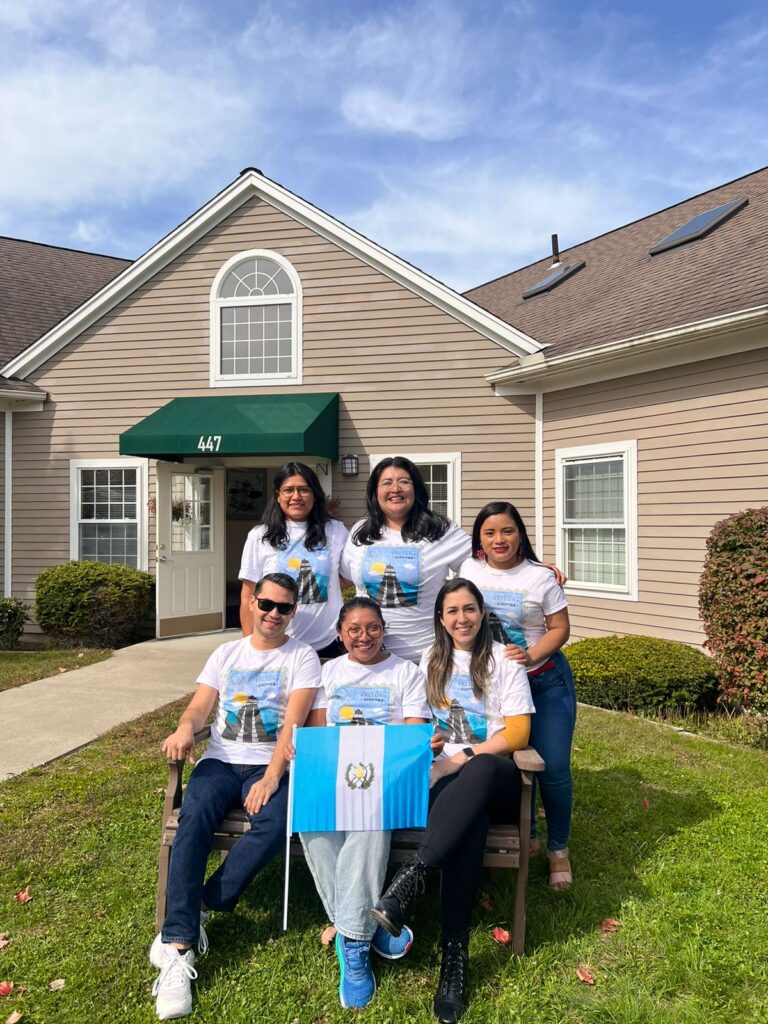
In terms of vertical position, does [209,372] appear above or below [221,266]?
below

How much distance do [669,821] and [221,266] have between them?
8.72m

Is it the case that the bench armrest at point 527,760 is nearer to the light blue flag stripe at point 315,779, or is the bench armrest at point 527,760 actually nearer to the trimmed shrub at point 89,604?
the light blue flag stripe at point 315,779

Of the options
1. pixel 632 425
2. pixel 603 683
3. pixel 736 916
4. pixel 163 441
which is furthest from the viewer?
pixel 163 441

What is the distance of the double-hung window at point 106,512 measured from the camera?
1009 cm

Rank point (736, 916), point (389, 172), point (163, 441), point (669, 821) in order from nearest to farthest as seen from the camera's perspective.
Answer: point (736, 916) → point (669, 821) → point (163, 441) → point (389, 172)

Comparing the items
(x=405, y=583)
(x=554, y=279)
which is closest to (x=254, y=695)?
(x=405, y=583)

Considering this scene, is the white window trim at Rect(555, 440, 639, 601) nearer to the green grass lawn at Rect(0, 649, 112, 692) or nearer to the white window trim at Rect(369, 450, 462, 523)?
the white window trim at Rect(369, 450, 462, 523)

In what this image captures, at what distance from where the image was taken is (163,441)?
8922mm

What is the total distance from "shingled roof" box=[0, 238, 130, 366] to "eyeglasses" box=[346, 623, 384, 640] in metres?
9.67

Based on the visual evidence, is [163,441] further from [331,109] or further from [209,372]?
[331,109]

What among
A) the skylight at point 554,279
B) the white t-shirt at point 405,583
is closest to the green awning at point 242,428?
the skylight at point 554,279

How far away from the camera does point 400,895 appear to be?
248 centimetres

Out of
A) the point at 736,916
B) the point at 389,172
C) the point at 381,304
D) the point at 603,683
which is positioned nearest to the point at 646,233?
the point at 389,172

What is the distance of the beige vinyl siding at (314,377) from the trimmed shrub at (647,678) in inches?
117
